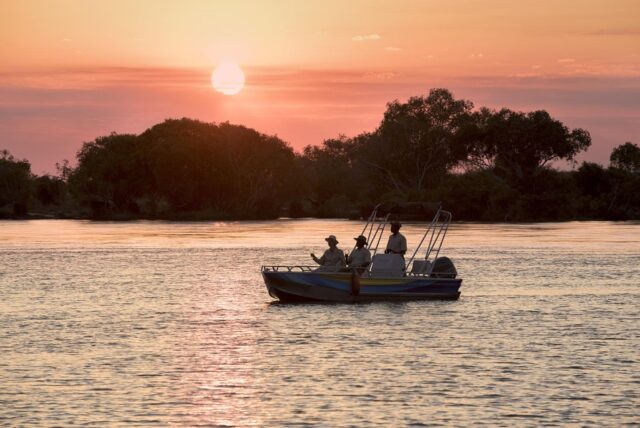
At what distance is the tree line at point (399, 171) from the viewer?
153125mm

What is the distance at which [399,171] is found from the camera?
16625 centimetres

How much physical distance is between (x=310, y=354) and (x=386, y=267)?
38.2ft

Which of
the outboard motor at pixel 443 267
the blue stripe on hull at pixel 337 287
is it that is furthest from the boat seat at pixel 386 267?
the outboard motor at pixel 443 267

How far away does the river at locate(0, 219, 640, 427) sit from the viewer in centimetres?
2084

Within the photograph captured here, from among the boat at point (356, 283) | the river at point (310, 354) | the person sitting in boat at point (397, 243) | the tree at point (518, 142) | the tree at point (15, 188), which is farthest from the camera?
the tree at point (15, 188)

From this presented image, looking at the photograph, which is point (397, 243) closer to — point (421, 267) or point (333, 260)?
point (333, 260)

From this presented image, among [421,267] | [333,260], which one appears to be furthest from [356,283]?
[421,267]

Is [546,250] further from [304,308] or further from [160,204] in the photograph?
[160,204]

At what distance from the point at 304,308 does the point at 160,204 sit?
130m

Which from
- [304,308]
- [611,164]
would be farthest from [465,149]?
[304,308]

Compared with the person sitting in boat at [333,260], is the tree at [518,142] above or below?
above

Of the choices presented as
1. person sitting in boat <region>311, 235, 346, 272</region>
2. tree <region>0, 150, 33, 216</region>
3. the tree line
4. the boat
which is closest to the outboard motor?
the boat

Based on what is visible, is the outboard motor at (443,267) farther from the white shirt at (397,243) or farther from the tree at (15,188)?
the tree at (15,188)

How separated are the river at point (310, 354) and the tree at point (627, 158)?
376 feet
